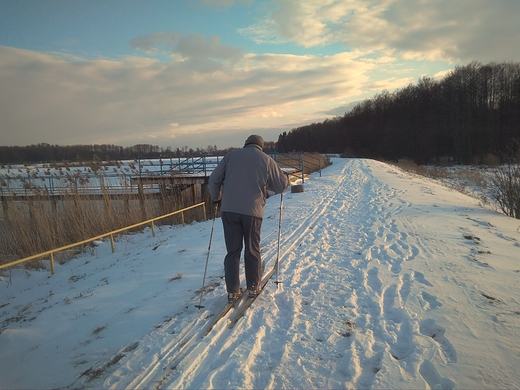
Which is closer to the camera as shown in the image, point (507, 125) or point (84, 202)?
point (84, 202)

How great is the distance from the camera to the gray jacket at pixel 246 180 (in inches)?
152

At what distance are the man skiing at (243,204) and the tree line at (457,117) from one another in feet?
141

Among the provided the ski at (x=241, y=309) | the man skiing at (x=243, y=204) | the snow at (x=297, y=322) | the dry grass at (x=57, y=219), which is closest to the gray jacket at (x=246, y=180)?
the man skiing at (x=243, y=204)

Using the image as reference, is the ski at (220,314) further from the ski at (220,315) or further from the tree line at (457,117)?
the tree line at (457,117)

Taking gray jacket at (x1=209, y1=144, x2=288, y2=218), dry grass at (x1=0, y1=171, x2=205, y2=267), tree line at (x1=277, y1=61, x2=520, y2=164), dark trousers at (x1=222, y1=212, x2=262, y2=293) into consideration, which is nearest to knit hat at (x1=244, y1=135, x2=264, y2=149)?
gray jacket at (x1=209, y1=144, x2=288, y2=218)

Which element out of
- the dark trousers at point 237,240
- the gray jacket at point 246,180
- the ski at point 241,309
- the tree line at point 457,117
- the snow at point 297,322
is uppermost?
the tree line at point 457,117

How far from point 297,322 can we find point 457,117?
54.9m

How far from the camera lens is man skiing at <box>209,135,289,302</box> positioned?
12.7ft

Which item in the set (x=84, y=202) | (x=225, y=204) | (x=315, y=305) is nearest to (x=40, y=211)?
(x=84, y=202)

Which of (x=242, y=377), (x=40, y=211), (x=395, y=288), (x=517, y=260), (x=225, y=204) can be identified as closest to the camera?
(x=242, y=377)

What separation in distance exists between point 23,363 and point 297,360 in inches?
109

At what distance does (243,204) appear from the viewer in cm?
383

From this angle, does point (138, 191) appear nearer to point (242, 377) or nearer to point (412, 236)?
point (412, 236)

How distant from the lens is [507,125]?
144ft
